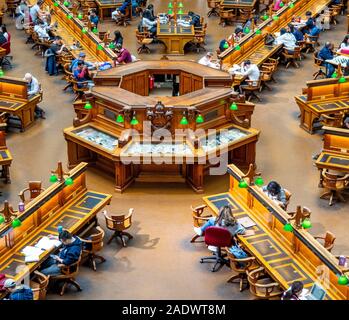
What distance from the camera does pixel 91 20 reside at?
26516 millimetres

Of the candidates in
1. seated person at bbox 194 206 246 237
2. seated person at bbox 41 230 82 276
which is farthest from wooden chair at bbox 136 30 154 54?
seated person at bbox 41 230 82 276

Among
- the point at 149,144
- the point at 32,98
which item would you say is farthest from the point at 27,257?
the point at 32,98

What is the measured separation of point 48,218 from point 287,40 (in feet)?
39.0

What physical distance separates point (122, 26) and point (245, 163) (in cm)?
1231

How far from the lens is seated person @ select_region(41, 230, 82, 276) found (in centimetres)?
1346

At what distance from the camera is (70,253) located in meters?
13.4

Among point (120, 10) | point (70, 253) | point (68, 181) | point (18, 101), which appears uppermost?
point (120, 10)

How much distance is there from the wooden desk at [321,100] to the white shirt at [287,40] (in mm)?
4284

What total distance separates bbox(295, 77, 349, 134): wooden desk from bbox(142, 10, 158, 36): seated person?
7.49 metres

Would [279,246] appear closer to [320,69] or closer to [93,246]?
[93,246]

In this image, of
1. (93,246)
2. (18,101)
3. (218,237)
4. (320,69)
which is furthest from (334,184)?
(18,101)

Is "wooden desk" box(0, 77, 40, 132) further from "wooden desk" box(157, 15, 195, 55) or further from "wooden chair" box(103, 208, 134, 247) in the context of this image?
"wooden desk" box(157, 15, 195, 55)

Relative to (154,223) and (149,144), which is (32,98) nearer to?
(149,144)

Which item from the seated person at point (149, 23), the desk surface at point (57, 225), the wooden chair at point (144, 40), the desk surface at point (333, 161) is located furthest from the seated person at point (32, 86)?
the desk surface at point (333, 161)
